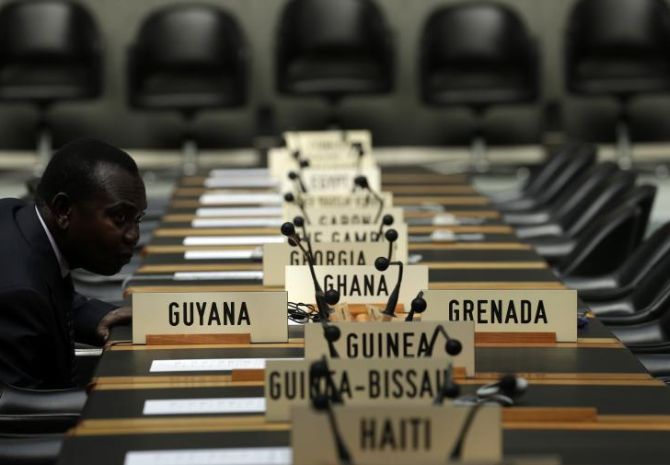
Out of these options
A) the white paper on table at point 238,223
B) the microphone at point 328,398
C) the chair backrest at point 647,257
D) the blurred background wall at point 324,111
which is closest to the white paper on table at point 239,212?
the white paper on table at point 238,223

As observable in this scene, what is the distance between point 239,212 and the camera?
5.99m

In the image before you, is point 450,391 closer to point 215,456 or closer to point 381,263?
point 215,456

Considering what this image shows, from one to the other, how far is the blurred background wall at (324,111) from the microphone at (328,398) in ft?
28.6

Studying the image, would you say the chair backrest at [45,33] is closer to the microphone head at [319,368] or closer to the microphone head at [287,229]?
the microphone head at [287,229]

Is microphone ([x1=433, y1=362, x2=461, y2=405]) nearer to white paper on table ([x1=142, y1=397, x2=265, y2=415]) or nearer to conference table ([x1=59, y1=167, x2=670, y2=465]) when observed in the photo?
conference table ([x1=59, y1=167, x2=670, y2=465])

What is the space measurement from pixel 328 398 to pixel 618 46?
27.8ft

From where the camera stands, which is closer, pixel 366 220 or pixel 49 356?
pixel 49 356

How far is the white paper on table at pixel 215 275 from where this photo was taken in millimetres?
4539

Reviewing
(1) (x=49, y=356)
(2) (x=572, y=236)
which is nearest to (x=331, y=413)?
(1) (x=49, y=356)

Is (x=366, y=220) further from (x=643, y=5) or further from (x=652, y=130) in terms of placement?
(x=652, y=130)

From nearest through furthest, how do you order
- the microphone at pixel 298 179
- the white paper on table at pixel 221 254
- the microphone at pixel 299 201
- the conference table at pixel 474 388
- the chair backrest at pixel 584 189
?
the conference table at pixel 474 388 → the microphone at pixel 299 201 → the white paper on table at pixel 221 254 → the microphone at pixel 298 179 → the chair backrest at pixel 584 189

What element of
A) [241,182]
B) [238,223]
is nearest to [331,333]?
[238,223]

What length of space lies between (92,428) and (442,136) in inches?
356

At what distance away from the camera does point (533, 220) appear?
284 inches
